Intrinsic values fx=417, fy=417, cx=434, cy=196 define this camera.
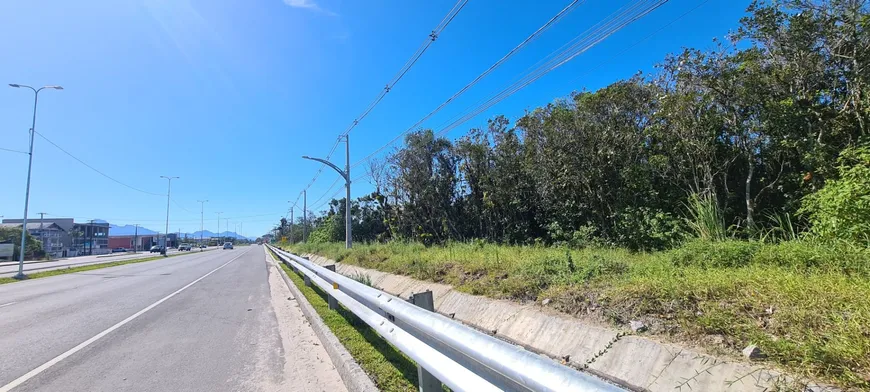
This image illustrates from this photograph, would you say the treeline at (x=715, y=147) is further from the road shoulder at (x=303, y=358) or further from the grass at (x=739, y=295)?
the road shoulder at (x=303, y=358)

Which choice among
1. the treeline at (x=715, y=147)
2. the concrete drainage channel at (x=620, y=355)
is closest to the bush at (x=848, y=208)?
the treeline at (x=715, y=147)

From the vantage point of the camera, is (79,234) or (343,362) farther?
(79,234)

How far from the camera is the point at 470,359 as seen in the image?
2.92 meters

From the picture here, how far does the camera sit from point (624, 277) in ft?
20.3

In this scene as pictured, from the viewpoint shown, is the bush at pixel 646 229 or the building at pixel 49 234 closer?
the bush at pixel 646 229

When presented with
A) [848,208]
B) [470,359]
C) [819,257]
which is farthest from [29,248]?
[848,208]

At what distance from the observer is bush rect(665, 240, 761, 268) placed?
584 cm

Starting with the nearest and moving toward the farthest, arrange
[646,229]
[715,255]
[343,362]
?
[343,362], [715,255], [646,229]

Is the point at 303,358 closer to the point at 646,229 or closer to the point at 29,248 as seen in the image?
the point at 646,229

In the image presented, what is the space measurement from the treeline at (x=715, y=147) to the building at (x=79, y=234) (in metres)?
109

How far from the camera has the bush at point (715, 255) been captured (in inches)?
230

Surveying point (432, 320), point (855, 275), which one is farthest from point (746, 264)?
point (432, 320)

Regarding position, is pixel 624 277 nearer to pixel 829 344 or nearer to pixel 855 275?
pixel 855 275

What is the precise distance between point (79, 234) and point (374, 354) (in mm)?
130897
